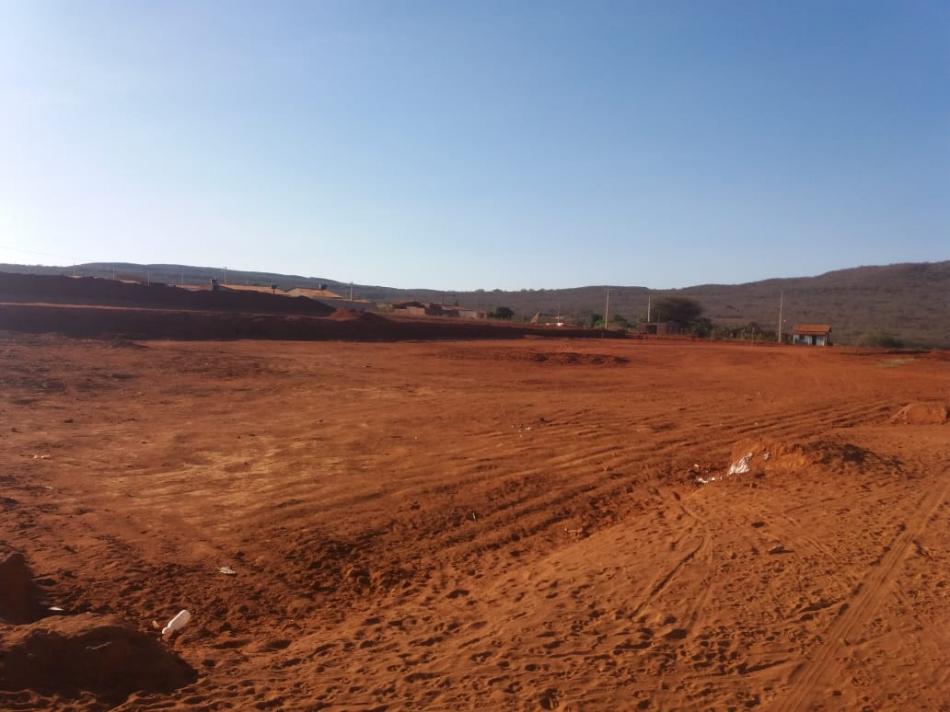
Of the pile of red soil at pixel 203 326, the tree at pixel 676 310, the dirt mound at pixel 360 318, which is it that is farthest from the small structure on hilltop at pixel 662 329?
the dirt mound at pixel 360 318

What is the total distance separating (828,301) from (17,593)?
115113 mm

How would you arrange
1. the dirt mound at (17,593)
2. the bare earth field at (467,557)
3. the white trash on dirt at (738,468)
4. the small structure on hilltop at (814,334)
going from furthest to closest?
the small structure on hilltop at (814,334), the white trash on dirt at (738,468), the dirt mound at (17,593), the bare earth field at (467,557)

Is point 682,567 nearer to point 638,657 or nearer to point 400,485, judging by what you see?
point 638,657

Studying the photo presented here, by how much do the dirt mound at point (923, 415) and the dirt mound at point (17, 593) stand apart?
15727 mm

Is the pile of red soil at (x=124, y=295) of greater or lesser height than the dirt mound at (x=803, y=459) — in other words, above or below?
above

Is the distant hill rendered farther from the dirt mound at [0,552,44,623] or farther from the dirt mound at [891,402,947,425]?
the dirt mound at [0,552,44,623]

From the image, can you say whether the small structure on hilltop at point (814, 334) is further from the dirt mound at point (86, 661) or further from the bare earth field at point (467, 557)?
the dirt mound at point (86, 661)

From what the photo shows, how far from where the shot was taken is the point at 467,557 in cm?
795

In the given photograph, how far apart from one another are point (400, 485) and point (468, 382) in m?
12.7

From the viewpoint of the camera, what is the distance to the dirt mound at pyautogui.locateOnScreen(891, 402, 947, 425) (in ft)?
53.1

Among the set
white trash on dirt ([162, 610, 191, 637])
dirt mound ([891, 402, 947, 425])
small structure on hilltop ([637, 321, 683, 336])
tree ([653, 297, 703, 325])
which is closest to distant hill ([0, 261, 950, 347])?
tree ([653, 297, 703, 325])

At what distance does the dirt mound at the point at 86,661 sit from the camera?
4457 mm

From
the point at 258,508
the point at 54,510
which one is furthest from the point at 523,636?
the point at 54,510

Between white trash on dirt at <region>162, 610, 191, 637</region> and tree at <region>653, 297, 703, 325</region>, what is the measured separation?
7931 cm
